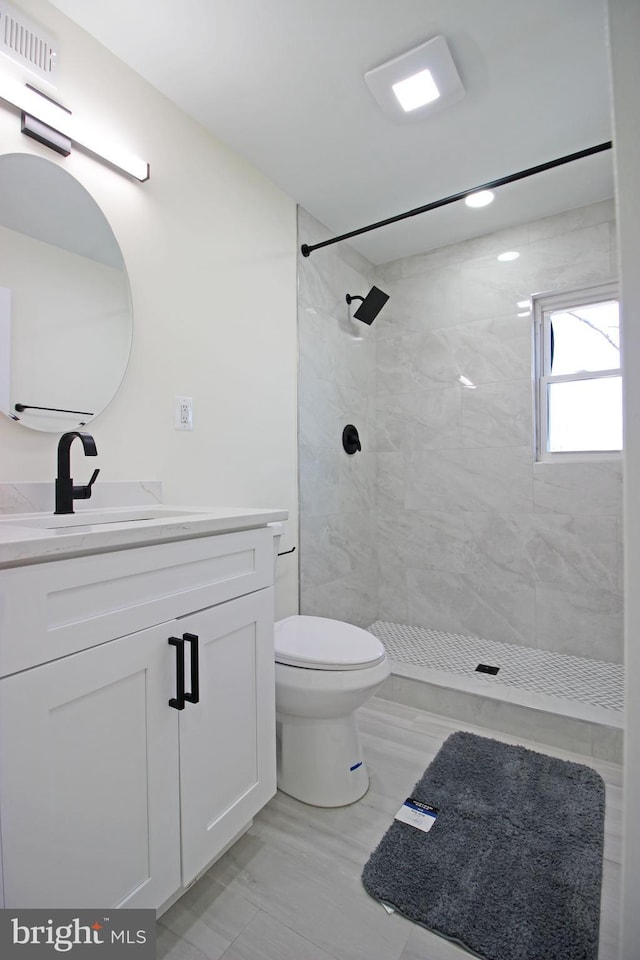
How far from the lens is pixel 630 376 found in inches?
31.7

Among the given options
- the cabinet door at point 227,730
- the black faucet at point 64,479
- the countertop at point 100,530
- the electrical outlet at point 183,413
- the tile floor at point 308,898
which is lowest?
the tile floor at point 308,898

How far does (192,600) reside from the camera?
1.11 metres

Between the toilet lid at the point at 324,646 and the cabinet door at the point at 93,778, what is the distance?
21.7 inches

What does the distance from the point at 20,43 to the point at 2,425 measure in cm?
102

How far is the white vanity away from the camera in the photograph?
783 mm

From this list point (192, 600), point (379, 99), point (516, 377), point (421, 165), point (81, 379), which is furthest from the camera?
point (516, 377)

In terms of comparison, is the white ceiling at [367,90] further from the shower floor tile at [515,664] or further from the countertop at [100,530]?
the shower floor tile at [515,664]

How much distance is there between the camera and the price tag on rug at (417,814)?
1479 mm

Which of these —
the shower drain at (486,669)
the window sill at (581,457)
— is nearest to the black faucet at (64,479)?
the shower drain at (486,669)

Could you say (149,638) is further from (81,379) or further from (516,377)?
(516,377)

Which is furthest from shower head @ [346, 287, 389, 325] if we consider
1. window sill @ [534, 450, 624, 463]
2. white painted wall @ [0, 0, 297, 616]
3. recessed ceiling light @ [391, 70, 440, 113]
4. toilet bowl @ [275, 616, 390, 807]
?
toilet bowl @ [275, 616, 390, 807]

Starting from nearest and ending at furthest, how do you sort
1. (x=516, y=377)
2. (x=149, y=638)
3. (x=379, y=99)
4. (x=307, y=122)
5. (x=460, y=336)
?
(x=149, y=638) < (x=379, y=99) < (x=307, y=122) < (x=516, y=377) < (x=460, y=336)

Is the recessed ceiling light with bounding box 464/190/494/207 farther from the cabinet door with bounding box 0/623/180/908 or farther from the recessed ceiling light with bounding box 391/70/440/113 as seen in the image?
the cabinet door with bounding box 0/623/180/908

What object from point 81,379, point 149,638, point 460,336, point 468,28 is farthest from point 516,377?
point 149,638
